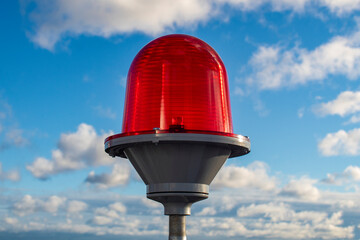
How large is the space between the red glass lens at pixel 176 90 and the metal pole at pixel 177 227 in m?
4.37

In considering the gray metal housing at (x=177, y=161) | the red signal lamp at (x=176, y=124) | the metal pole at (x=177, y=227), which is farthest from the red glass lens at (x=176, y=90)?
the metal pole at (x=177, y=227)

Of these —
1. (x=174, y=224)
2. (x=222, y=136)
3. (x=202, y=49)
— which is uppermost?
(x=202, y=49)

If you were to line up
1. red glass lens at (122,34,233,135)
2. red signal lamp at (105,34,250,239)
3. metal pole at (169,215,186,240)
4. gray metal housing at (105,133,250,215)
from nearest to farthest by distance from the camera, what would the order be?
1. gray metal housing at (105,133,250,215)
2. red signal lamp at (105,34,250,239)
3. red glass lens at (122,34,233,135)
4. metal pole at (169,215,186,240)

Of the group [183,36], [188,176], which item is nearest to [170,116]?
[188,176]

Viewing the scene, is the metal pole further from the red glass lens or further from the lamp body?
the red glass lens

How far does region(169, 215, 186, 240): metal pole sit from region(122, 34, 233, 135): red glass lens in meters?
4.37

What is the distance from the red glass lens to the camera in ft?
72.7

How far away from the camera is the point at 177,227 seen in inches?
914

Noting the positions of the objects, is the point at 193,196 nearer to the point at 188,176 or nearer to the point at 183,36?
the point at 188,176

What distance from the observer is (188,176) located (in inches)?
878

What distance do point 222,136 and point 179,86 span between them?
2906 mm

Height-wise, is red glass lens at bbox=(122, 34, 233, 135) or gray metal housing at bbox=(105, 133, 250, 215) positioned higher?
red glass lens at bbox=(122, 34, 233, 135)

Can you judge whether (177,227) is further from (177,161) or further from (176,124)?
(176,124)

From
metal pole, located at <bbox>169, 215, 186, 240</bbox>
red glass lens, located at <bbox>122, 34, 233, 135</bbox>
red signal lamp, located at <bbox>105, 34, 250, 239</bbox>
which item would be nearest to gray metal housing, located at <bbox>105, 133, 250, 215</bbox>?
red signal lamp, located at <bbox>105, 34, 250, 239</bbox>
